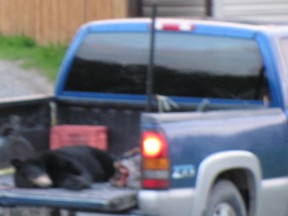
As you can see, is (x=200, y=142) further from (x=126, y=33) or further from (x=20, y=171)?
(x=126, y=33)

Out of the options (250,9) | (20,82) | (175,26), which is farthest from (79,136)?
(250,9)

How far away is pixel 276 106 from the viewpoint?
7.77m

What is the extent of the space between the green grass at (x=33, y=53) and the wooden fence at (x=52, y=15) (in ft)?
0.58

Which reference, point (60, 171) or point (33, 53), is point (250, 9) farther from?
point (60, 171)

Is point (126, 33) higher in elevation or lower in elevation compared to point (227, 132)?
higher

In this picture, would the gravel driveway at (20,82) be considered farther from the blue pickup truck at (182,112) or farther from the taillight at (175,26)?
the taillight at (175,26)

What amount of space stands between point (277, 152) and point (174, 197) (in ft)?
4.07

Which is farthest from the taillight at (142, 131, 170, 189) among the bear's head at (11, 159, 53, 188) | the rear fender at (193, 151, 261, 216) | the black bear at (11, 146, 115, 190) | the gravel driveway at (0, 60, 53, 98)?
the gravel driveway at (0, 60, 53, 98)

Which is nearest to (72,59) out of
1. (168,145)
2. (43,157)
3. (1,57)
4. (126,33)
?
(126,33)

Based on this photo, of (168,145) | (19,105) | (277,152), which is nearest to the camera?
(168,145)

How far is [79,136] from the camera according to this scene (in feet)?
27.6

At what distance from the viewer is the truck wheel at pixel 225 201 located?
7.09 m

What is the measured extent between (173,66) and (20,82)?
9.20 m

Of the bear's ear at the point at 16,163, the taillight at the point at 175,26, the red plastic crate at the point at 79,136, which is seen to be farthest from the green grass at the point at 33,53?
the bear's ear at the point at 16,163
